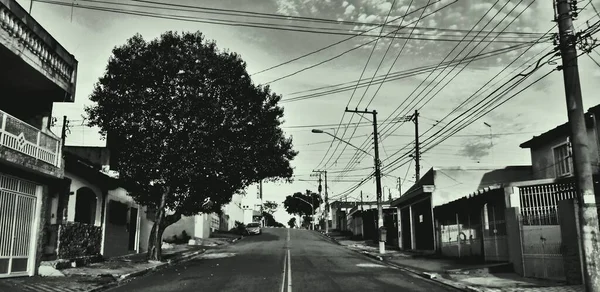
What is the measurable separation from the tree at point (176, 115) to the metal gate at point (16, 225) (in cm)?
633

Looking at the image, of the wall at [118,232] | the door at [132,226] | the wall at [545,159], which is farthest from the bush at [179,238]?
the wall at [545,159]

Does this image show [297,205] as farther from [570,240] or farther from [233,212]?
[570,240]

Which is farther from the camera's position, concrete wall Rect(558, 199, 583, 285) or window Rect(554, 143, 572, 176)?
window Rect(554, 143, 572, 176)

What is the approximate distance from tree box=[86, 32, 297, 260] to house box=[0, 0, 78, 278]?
4.43 metres

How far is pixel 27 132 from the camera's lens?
15688 millimetres

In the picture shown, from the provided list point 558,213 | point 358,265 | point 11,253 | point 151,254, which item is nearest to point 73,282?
point 11,253

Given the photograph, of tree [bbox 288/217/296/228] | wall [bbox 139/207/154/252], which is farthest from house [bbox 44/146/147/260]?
tree [bbox 288/217/296/228]

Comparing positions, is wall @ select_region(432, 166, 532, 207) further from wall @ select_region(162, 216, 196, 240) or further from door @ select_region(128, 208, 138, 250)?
wall @ select_region(162, 216, 196, 240)

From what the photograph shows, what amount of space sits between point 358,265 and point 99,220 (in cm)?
1232

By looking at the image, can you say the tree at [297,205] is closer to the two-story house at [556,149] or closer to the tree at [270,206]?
the tree at [270,206]

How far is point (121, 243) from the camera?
26.6 meters

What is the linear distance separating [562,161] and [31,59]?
75.6 feet

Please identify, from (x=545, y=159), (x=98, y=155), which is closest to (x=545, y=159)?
(x=545, y=159)

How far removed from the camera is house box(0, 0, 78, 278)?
14.4m
